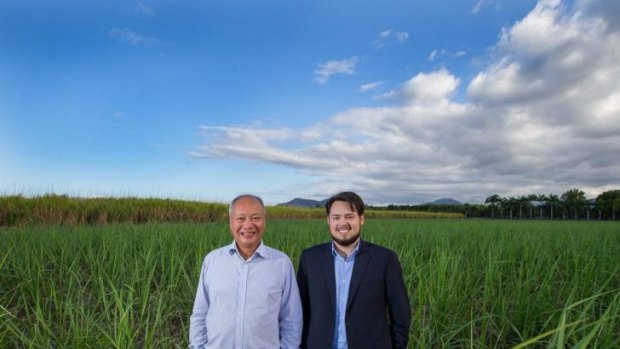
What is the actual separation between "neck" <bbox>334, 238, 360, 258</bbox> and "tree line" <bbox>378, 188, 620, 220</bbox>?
7007cm

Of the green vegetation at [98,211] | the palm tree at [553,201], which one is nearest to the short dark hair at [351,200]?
the green vegetation at [98,211]

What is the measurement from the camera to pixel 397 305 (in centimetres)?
211

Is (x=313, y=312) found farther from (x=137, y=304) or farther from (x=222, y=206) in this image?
(x=222, y=206)

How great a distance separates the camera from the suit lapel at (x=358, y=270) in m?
2.07

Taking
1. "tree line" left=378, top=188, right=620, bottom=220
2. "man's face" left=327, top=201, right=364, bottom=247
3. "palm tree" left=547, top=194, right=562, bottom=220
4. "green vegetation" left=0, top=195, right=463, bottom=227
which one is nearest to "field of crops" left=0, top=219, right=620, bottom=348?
"man's face" left=327, top=201, right=364, bottom=247

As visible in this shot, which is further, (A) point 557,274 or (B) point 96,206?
(B) point 96,206

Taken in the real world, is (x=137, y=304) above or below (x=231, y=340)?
below

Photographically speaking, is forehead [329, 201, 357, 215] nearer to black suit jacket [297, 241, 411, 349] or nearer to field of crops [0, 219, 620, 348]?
black suit jacket [297, 241, 411, 349]

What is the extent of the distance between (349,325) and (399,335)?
0.27m

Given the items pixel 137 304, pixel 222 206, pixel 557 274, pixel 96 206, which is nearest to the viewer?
pixel 137 304

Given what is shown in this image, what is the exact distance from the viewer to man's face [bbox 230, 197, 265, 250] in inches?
81.9

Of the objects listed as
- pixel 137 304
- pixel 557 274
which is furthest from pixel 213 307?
pixel 557 274

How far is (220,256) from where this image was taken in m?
2.21

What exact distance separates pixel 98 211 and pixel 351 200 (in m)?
16.8
